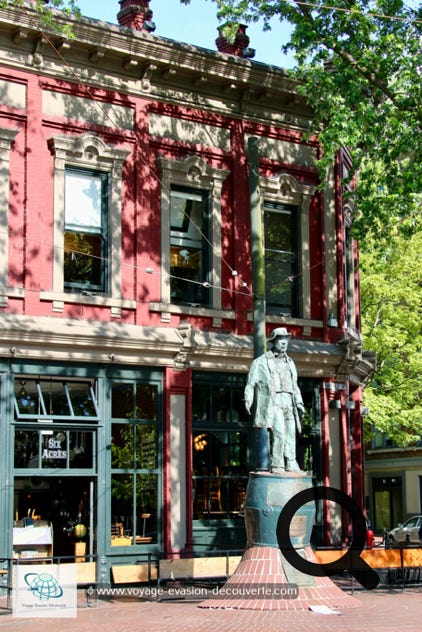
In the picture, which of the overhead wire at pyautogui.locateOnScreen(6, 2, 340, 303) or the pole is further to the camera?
the overhead wire at pyautogui.locateOnScreen(6, 2, 340, 303)

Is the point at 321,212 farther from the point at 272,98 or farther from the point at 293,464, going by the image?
the point at 293,464

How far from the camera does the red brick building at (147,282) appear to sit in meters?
18.8

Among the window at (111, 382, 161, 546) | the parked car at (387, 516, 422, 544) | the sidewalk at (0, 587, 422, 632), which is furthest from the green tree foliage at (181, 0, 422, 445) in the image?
the parked car at (387, 516, 422, 544)

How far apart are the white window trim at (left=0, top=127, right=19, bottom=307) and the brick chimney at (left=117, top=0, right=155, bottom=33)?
162 inches

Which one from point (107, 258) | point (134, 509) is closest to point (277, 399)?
point (134, 509)

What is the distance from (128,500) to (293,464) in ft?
15.5

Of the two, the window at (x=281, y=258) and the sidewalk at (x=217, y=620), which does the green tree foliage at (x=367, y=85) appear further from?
the sidewalk at (x=217, y=620)

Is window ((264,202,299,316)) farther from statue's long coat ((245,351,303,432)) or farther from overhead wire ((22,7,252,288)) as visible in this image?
statue's long coat ((245,351,303,432))

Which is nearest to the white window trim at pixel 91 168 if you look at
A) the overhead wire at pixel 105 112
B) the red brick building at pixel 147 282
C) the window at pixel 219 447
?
the red brick building at pixel 147 282

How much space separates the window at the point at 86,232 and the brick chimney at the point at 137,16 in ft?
11.3

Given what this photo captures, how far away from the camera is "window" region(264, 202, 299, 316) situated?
22.2m

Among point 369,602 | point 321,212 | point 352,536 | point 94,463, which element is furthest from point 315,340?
point 369,602

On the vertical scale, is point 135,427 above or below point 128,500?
above

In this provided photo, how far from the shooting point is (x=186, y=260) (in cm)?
2112
